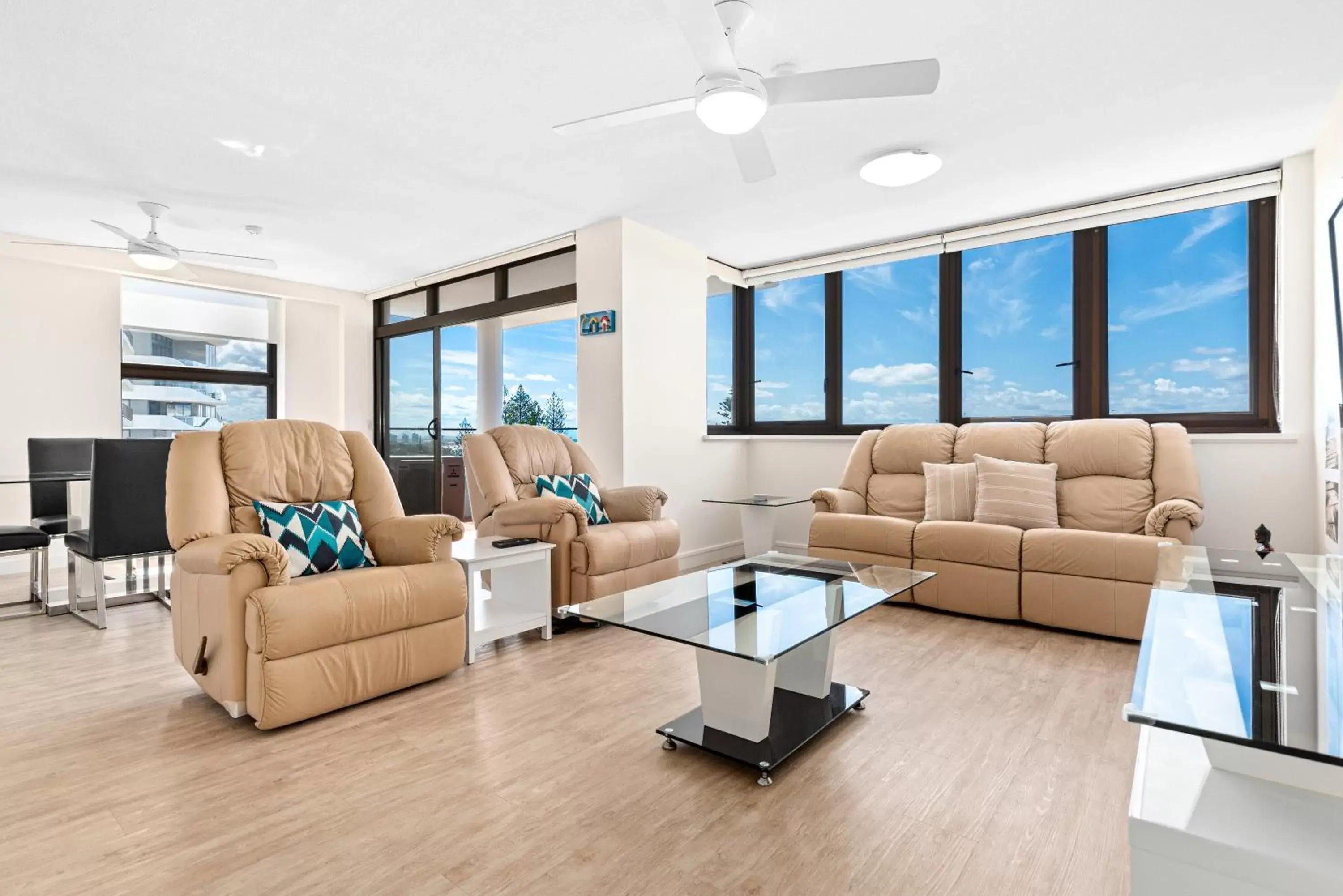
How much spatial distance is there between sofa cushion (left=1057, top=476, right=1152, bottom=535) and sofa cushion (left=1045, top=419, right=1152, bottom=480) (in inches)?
1.7

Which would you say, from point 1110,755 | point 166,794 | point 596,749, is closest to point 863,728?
point 1110,755

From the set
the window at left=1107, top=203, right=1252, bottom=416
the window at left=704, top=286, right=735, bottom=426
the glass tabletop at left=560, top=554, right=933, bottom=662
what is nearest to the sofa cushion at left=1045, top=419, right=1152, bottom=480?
the window at left=1107, top=203, right=1252, bottom=416

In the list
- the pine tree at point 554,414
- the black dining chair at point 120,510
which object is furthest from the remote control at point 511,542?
the pine tree at point 554,414

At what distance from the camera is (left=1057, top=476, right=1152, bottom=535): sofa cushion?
11.8 feet

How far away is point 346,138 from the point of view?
3.26 meters

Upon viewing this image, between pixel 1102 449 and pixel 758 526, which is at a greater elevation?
pixel 1102 449

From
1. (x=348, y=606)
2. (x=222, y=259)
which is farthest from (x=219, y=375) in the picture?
(x=348, y=606)

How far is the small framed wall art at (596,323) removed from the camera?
4457 millimetres

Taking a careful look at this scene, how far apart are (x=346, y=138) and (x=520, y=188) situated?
965mm

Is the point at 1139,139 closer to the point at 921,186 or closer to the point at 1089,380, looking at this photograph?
the point at 921,186

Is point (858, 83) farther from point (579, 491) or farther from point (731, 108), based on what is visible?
point (579, 491)

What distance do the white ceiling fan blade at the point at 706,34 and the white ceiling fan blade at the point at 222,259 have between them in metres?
3.64

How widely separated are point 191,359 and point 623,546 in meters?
4.74

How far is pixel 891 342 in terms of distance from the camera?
16.7ft
